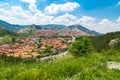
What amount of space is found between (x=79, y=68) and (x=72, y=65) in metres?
0.36

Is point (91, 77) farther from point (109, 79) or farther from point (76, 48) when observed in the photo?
point (76, 48)

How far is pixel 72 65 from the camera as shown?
294 inches

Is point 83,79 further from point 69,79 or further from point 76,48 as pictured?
point 76,48

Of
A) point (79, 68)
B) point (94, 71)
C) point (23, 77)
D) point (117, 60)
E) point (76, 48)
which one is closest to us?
point (23, 77)

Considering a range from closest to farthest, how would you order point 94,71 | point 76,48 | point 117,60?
point 94,71 → point 117,60 → point 76,48

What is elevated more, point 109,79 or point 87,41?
point 109,79

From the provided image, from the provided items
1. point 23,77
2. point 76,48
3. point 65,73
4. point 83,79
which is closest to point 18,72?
point 23,77

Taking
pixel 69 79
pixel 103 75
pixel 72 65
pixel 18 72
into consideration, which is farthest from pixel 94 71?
pixel 18 72

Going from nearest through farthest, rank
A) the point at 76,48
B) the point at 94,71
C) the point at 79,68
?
the point at 94,71 → the point at 79,68 → the point at 76,48

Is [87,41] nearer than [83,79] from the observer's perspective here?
No

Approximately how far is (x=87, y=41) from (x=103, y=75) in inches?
1640

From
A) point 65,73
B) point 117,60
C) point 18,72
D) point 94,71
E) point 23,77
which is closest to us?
point 23,77

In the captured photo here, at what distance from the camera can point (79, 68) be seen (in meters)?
7.67

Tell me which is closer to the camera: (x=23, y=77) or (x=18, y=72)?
(x=23, y=77)
